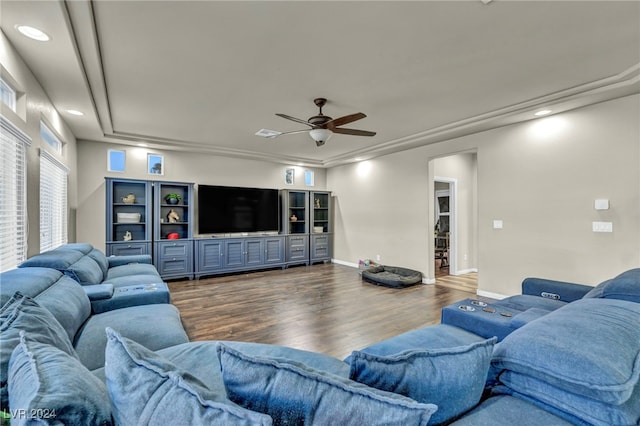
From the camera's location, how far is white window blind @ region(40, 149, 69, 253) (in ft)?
11.1

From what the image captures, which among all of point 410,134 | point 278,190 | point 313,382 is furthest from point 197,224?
point 313,382

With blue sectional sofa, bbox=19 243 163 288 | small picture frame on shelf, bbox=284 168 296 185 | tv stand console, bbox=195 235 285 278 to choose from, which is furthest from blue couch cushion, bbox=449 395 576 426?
small picture frame on shelf, bbox=284 168 296 185

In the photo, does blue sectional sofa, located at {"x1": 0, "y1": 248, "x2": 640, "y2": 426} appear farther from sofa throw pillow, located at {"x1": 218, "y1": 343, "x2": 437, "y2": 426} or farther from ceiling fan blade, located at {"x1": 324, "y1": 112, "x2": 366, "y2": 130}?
ceiling fan blade, located at {"x1": 324, "y1": 112, "x2": 366, "y2": 130}

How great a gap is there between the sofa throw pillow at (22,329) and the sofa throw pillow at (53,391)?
0.10 feet

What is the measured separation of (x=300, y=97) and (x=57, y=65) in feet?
7.56

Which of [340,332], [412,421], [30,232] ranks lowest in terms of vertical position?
[340,332]

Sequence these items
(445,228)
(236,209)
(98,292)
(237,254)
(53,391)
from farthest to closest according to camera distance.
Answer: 1. (445,228)
2. (236,209)
3. (237,254)
4. (98,292)
5. (53,391)

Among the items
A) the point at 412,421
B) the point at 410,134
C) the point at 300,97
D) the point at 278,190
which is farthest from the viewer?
the point at 278,190

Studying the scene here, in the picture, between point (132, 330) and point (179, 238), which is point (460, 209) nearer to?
point (179, 238)

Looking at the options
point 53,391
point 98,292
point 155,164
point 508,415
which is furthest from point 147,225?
point 508,415

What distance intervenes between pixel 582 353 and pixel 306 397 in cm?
87

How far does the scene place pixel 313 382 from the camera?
70 centimetres

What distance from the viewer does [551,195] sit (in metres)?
3.88

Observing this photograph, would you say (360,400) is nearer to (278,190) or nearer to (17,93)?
(17,93)
